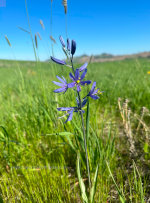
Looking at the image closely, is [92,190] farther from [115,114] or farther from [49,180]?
[115,114]

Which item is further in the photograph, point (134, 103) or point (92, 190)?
point (134, 103)

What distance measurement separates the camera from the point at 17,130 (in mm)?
1620

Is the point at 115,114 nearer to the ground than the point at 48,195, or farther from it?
farther from it

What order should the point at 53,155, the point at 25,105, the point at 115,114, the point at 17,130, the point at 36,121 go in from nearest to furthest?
1. the point at 53,155
2. the point at 17,130
3. the point at 36,121
4. the point at 25,105
5. the point at 115,114

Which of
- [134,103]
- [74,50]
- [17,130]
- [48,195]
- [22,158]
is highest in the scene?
[74,50]

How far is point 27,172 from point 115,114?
1.59m

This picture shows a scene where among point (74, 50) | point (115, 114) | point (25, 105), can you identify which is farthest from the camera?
point (115, 114)

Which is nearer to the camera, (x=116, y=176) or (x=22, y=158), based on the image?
(x=116, y=176)

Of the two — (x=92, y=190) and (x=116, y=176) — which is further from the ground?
(x=92, y=190)

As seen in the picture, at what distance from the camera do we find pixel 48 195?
1060 millimetres

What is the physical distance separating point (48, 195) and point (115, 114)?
161 centimetres

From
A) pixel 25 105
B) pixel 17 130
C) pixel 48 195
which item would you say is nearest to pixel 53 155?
pixel 48 195

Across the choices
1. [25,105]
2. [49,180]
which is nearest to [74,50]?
[49,180]

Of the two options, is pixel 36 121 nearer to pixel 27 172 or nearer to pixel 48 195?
pixel 27 172
